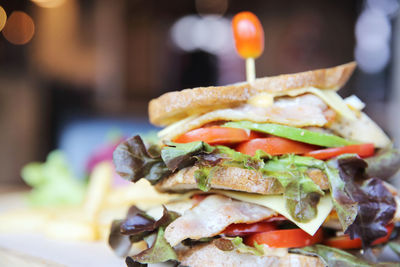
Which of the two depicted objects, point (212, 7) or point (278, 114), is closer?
point (278, 114)

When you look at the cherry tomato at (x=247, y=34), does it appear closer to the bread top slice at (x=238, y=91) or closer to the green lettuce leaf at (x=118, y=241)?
the bread top slice at (x=238, y=91)

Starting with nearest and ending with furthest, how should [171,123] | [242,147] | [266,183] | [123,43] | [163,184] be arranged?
1. [266,183]
2. [242,147]
3. [163,184]
4. [171,123]
5. [123,43]

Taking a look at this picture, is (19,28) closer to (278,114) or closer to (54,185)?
(54,185)

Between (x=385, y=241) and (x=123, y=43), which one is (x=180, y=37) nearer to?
(x=123, y=43)

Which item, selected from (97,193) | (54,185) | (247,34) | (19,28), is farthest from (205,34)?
(247,34)

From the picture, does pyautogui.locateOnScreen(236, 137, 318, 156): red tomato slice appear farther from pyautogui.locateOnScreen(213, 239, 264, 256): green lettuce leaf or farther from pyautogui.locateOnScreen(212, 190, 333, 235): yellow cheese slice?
pyautogui.locateOnScreen(213, 239, 264, 256): green lettuce leaf

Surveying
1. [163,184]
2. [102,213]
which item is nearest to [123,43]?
[102,213]
